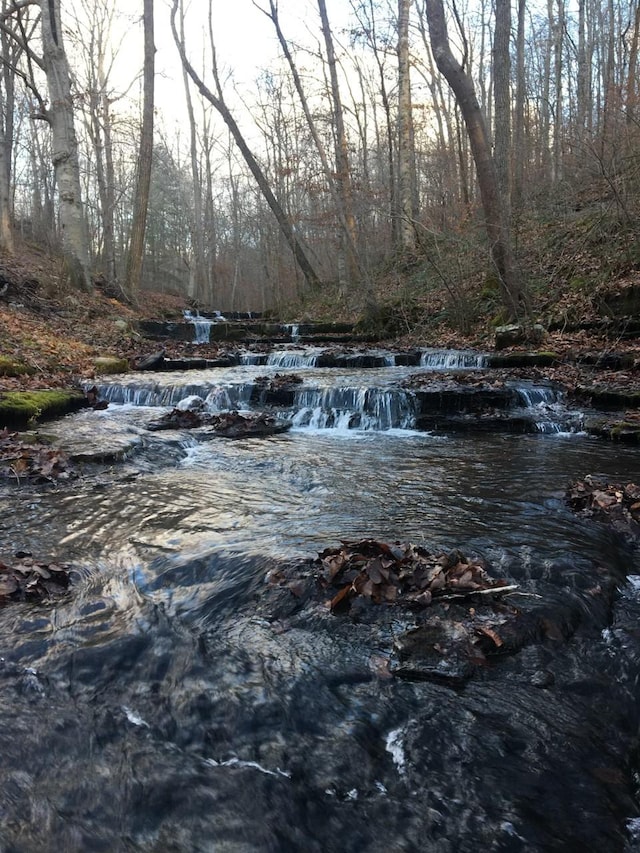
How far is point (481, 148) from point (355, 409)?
6.48 meters

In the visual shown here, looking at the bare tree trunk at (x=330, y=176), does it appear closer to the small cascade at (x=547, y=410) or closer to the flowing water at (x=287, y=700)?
the small cascade at (x=547, y=410)

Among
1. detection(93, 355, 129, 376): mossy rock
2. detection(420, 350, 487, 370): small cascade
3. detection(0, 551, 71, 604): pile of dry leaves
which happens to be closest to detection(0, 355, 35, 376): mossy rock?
detection(93, 355, 129, 376): mossy rock

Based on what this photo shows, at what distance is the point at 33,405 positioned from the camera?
757 cm

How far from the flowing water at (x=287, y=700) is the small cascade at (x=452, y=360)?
21.6 feet

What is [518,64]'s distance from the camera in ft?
65.5

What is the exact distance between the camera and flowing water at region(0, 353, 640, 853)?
1.79 metres

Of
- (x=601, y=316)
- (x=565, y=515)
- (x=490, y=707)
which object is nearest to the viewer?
(x=490, y=707)

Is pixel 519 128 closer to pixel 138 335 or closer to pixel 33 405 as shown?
pixel 138 335

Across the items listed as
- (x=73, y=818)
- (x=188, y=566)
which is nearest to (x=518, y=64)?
(x=188, y=566)

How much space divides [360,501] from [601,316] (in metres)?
8.44

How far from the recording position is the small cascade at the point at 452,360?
10828mm

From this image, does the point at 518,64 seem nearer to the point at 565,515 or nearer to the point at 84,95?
the point at 84,95

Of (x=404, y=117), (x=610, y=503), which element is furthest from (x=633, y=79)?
(x=610, y=503)

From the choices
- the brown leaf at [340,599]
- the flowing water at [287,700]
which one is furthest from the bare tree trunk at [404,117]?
the brown leaf at [340,599]
